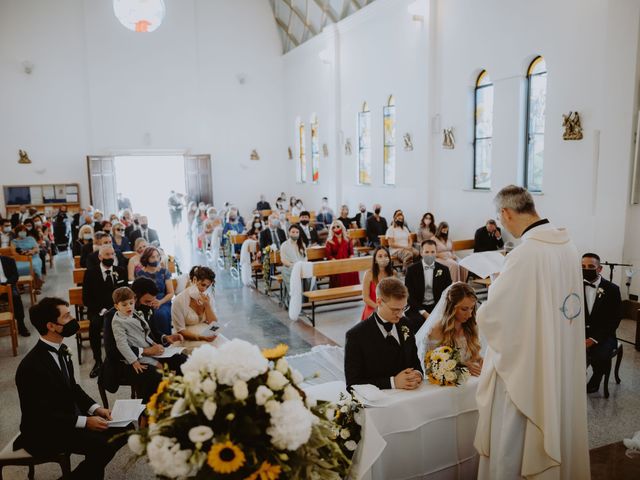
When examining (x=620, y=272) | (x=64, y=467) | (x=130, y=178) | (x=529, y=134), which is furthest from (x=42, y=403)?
(x=130, y=178)

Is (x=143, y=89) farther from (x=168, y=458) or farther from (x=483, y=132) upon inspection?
(x=168, y=458)

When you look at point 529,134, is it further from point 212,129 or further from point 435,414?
point 212,129

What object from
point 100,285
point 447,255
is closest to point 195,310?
point 100,285

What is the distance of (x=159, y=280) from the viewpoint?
6.84 m

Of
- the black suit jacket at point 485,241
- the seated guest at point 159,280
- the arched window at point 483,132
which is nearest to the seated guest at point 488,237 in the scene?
the black suit jacket at point 485,241

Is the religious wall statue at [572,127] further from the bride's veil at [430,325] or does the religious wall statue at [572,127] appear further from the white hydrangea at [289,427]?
the white hydrangea at [289,427]

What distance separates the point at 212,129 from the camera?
21797 millimetres

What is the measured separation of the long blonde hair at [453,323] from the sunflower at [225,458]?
2792mm

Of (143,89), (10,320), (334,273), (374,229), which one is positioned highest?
(143,89)

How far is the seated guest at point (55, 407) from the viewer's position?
11.4ft

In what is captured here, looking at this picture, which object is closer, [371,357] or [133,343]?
[371,357]

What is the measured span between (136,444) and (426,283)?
4.94 m

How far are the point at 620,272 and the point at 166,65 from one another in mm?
17615

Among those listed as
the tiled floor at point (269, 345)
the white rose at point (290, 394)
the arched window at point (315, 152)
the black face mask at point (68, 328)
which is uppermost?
the arched window at point (315, 152)
